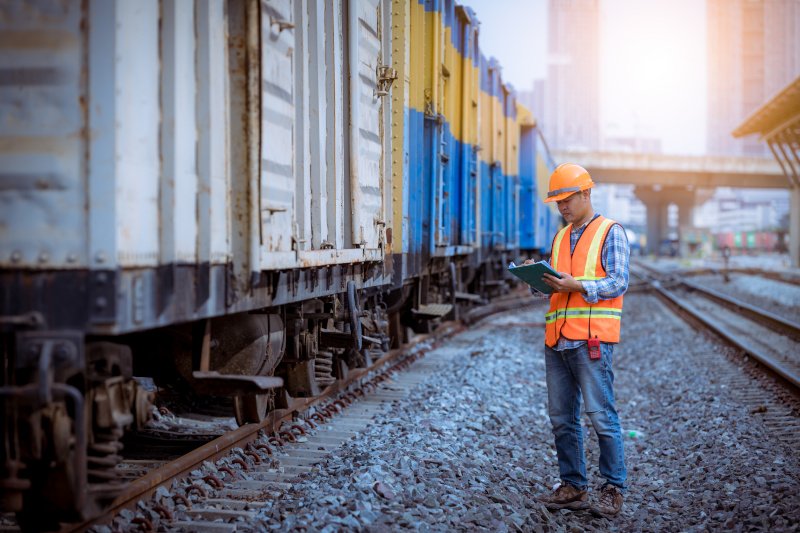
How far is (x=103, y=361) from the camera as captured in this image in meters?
3.45

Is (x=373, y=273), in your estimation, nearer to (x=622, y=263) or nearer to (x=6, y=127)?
(x=622, y=263)

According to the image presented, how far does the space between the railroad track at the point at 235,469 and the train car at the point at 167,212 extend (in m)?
0.29

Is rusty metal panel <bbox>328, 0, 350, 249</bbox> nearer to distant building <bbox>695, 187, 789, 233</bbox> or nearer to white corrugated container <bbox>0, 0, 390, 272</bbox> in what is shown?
white corrugated container <bbox>0, 0, 390, 272</bbox>

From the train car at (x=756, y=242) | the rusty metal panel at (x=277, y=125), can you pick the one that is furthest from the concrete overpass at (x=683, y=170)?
the rusty metal panel at (x=277, y=125)

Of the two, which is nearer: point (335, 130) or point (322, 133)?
point (322, 133)

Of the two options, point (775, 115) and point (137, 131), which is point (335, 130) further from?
point (775, 115)

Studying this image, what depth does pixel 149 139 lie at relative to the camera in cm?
327

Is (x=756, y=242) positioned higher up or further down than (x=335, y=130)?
further down

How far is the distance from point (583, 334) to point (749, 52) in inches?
6550

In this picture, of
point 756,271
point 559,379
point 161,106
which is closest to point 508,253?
point 559,379

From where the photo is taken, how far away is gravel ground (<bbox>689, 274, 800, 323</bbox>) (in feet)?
60.3

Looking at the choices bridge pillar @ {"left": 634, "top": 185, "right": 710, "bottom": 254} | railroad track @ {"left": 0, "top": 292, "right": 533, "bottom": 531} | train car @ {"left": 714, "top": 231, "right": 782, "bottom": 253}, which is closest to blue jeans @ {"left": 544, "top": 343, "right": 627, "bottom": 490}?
railroad track @ {"left": 0, "top": 292, "right": 533, "bottom": 531}

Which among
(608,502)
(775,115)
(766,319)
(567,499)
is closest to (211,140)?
(567,499)

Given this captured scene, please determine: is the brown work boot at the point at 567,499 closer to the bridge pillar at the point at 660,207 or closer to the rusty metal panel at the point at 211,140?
the rusty metal panel at the point at 211,140
